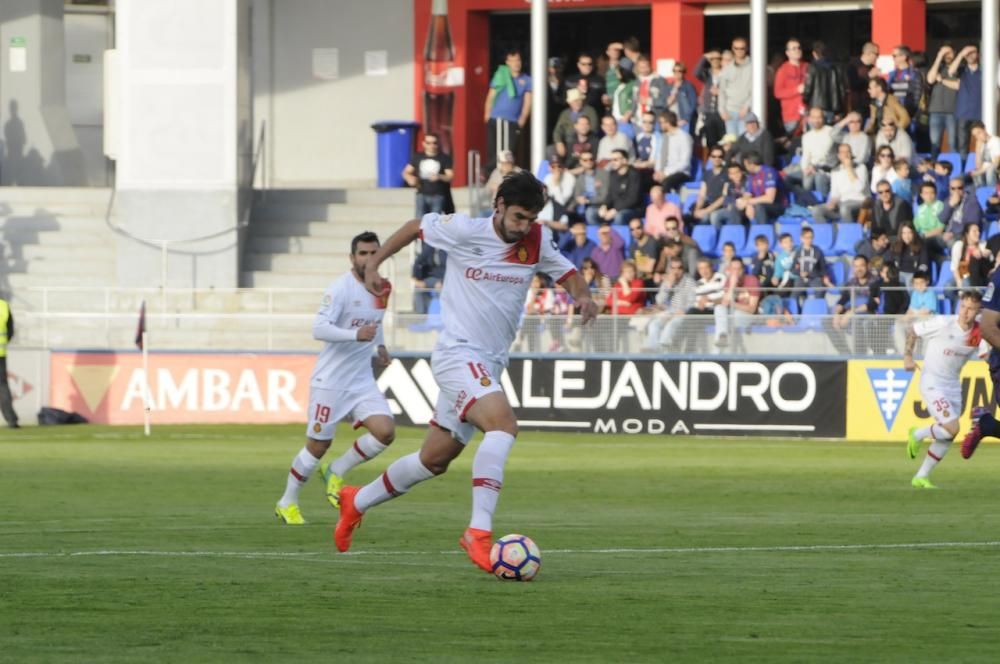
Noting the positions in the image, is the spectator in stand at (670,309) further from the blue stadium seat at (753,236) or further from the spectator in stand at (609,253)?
the blue stadium seat at (753,236)

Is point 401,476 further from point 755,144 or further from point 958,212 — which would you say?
point 755,144

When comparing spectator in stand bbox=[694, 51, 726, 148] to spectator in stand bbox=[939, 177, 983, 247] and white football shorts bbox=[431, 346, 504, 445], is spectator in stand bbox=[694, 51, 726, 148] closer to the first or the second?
spectator in stand bbox=[939, 177, 983, 247]

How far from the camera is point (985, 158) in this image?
28734 mm

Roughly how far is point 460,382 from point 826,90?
20.7m

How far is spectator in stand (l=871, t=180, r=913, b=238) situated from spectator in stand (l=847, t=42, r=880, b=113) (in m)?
3.63

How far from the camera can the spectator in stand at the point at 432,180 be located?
32.0m

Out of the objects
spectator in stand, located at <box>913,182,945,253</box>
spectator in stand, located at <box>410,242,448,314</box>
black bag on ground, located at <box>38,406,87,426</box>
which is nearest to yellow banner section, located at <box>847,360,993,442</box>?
Answer: spectator in stand, located at <box>913,182,945,253</box>

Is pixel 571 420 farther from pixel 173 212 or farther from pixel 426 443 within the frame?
pixel 426 443

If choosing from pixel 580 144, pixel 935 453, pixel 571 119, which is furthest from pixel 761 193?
pixel 935 453

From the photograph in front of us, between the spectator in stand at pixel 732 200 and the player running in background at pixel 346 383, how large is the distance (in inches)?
549

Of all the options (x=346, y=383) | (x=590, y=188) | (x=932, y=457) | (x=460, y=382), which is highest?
(x=590, y=188)

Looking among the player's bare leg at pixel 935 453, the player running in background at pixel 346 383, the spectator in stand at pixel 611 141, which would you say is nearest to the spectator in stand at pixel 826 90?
the spectator in stand at pixel 611 141

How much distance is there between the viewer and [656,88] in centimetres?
3209

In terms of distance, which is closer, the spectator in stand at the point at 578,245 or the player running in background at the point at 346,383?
the player running in background at the point at 346,383
